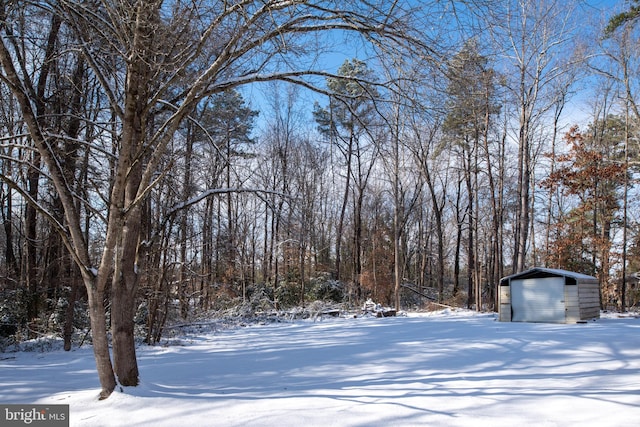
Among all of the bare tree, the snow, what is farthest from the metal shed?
the bare tree

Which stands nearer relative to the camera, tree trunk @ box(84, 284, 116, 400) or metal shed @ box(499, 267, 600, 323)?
tree trunk @ box(84, 284, 116, 400)

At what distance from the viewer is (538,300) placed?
11219 mm

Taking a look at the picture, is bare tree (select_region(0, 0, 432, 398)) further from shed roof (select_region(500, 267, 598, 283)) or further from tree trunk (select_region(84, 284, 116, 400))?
shed roof (select_region(500, 267, 598, 283))

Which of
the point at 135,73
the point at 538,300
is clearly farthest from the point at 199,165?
the point at 538,300

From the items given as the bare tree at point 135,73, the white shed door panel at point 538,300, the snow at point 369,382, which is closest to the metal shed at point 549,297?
the white shed door panel at point 538,300

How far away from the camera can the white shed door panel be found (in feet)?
35.7

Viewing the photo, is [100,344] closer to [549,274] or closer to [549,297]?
[549,297]

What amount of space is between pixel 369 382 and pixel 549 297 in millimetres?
8110

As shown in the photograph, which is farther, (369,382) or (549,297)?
(549,297)

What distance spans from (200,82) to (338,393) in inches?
126

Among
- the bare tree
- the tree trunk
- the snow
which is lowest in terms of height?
the snow

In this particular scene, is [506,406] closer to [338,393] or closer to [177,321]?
[338,393]

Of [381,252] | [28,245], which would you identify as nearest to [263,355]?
[28,245]

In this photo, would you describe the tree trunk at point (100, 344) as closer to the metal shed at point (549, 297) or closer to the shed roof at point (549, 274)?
the metal shed at point (549, 297)
